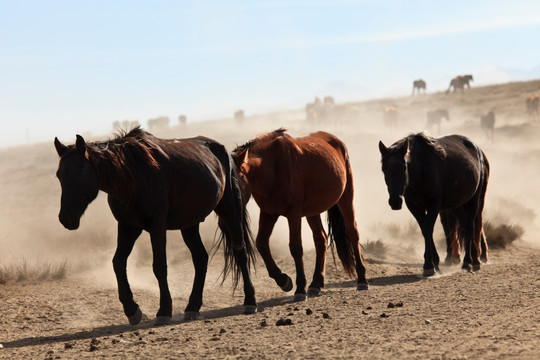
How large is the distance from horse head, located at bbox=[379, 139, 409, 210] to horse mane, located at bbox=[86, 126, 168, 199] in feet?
14.0

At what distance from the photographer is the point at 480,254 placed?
15.0 m

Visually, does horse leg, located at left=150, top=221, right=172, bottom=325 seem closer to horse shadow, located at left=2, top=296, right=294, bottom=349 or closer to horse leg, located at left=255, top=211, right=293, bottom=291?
horse shadow, located at left=2, top=296, right=294, bottom=349

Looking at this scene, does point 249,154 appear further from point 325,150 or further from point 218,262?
point 218,262

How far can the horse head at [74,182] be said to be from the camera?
25.6 ft

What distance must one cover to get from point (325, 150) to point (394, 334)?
176 inches

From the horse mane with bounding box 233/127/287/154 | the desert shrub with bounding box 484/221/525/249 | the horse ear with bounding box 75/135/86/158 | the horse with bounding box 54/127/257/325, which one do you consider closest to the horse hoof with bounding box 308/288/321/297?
the horse with bounding box 54/127/257/325

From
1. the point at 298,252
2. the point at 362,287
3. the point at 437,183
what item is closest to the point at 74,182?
the point at 298,252

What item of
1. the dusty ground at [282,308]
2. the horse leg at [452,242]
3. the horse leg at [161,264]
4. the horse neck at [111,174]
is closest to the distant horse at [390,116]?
the dusty ground at [282,308]

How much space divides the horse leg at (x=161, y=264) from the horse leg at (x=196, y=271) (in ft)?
1.53

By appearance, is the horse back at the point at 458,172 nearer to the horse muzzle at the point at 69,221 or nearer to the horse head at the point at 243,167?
the horse head at the point at 243,167

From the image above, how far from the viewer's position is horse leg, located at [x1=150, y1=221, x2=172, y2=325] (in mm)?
8438

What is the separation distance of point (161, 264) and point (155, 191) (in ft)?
2.68

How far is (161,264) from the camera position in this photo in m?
8.63

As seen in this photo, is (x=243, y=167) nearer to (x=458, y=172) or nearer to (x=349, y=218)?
(x=349, y=218)
